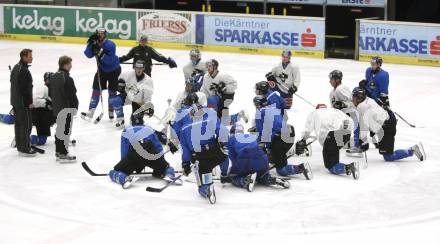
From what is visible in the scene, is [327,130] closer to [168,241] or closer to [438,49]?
[168,241]

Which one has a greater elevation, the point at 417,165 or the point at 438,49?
the point at 438,49

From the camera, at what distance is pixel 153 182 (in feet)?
43.5

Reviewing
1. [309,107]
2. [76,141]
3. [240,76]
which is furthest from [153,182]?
[240,76]

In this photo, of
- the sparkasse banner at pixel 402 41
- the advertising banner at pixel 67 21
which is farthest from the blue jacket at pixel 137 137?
the advertising banner at pixel 67 21

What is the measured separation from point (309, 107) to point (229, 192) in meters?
7.26

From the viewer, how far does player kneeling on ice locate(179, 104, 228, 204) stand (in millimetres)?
12199

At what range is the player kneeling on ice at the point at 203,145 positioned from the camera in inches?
480

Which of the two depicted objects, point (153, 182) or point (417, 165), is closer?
point (153, 182)

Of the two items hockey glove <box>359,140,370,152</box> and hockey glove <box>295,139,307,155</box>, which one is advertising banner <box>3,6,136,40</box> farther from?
hockey glove <box>295,139,307,155</box>

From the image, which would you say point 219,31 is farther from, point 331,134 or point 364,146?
point 331,134

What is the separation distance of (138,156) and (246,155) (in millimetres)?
1589

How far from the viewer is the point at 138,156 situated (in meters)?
13.0

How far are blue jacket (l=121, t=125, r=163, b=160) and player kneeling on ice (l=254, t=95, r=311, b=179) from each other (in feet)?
5.11

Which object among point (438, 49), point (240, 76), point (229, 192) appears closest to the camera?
point (229, 192)
